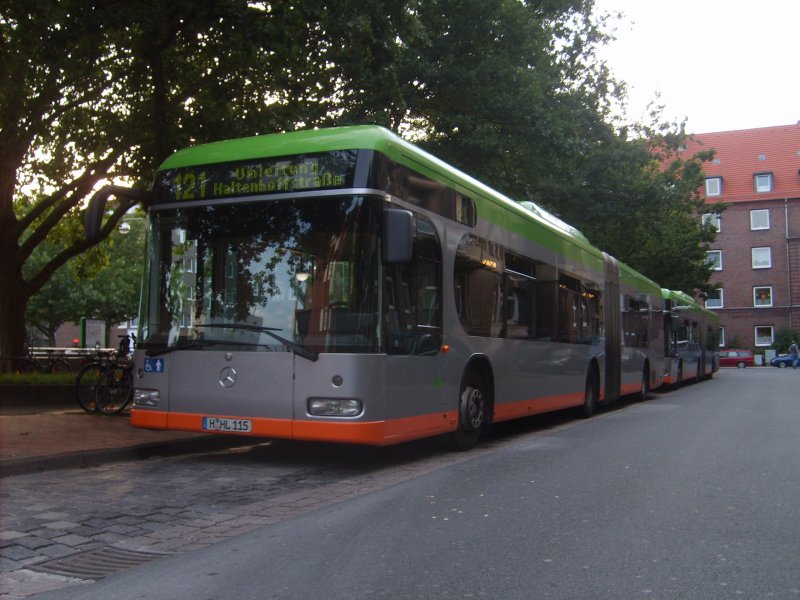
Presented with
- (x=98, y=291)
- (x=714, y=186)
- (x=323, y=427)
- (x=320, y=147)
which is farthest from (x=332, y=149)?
(x=714, y=186)

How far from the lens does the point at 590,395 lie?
15094 mm

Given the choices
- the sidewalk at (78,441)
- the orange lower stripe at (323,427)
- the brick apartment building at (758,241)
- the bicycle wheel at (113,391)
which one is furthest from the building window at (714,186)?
the orange lower stripe at (323,427)

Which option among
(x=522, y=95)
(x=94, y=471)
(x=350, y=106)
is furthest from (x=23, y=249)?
(x=94, y=471)

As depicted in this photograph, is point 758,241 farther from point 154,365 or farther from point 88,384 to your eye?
point 154,365

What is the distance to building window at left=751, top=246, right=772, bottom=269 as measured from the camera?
69938 mm

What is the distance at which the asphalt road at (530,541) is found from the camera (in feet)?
13.5

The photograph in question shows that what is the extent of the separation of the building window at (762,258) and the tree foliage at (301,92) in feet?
163

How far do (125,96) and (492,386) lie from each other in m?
11.1

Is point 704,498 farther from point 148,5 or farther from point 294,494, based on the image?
point 148,5

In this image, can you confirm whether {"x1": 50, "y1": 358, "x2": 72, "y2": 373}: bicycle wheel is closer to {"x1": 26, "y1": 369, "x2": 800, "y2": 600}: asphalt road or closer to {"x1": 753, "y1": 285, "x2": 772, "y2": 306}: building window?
{"x1": 26, "y1": 369, "x2": 800, "y2": 600}: asphalt road

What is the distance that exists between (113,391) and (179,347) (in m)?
5.39

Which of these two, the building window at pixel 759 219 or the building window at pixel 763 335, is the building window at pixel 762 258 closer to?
the building window at pixel 759 219

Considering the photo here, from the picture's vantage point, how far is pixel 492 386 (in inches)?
397

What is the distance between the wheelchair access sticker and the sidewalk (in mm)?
1025
